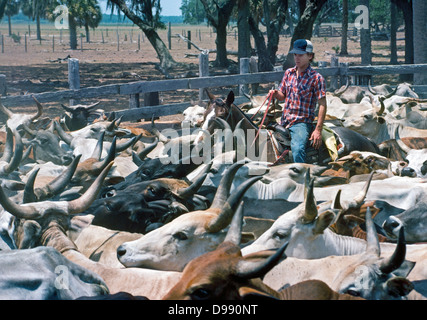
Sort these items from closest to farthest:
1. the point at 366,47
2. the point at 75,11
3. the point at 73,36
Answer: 1. the point at 366,47
2. the point at 73,36
3. the point at 75,11

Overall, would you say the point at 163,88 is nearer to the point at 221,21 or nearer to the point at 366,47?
the point at 366,47

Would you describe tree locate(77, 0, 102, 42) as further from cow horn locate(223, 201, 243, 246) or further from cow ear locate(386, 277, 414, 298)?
cow ear locate(386, 277, 414, 298)

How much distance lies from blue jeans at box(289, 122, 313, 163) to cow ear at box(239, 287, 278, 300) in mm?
5016

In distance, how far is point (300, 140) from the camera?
8.18 metres

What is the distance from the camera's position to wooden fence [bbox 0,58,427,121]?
11.4 meters

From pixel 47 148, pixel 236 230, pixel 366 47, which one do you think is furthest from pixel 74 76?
pixel 366 47

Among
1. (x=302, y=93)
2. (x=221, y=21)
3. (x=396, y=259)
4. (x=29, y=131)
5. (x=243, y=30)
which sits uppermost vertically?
(x=221, y=21)

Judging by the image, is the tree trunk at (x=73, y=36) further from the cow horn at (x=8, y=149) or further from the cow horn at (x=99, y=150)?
the cow horn at (x=99, y=150)

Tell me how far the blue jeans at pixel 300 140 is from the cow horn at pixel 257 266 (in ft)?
16.1

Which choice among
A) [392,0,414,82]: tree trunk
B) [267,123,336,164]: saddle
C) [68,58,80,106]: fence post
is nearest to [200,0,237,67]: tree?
[392,0,414,82]: tree trunk

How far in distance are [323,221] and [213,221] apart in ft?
2.70

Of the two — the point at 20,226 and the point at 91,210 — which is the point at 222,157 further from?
the point at 20,226

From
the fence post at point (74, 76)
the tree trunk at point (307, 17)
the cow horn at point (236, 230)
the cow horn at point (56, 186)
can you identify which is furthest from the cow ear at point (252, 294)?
the tree trunk at point (307, 17)
